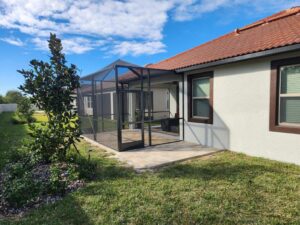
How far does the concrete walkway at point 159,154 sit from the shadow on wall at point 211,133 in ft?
0.93

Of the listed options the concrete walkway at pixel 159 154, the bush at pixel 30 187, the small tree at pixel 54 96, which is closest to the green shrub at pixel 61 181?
the bush at pixel 30 187

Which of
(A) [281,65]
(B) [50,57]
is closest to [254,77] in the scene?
(A) [281,65]

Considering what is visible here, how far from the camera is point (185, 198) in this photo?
3.40m

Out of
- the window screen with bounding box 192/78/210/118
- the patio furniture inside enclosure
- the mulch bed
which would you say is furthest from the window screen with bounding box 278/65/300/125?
the mulch bed

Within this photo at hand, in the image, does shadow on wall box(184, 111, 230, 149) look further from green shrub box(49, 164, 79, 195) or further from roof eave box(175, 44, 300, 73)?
green shrub box(49, 164, 79, 195)

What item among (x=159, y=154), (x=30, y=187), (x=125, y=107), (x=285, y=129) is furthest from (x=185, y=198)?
(x=125, y=107)

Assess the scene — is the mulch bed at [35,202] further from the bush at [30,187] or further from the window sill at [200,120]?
the window sill at [200,120]

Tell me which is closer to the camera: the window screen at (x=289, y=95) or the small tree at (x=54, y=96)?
the small tree at (x=54, y=96)

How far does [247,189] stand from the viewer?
3.66 meters

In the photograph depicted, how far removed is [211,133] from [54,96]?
502 centimetres

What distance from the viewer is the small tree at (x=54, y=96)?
4773mm

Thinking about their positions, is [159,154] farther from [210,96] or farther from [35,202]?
[35,202]

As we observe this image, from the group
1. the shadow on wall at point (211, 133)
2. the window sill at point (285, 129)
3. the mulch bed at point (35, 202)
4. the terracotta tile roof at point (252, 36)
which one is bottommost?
the mulch bed at point (35, 202)

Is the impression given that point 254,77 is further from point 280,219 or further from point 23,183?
point 23,183
